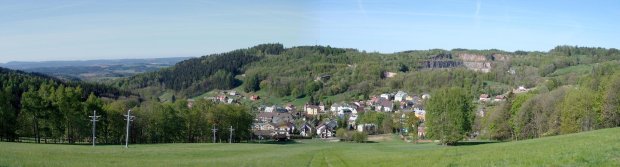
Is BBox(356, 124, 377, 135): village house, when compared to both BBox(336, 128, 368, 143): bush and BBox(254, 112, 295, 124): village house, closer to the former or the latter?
BBox(336, 128, 368, 143): bush

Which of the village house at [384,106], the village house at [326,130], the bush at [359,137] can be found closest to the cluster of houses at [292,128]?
the village house at [326,130]

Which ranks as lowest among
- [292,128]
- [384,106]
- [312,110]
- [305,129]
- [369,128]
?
[305,129]

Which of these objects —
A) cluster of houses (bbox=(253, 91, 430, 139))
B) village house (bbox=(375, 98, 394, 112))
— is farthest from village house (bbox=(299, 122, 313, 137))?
village house (bbox=(375, 98, 394, 112))

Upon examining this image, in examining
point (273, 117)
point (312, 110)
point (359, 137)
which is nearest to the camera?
point (359, 137)

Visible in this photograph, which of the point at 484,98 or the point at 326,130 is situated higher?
the point at 484,98

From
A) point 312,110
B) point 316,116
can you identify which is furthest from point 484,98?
point 312,110

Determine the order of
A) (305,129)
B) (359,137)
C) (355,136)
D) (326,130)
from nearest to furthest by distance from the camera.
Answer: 1. (359,137)
2. (355,136)
3. (326,130)
4. (305,129)

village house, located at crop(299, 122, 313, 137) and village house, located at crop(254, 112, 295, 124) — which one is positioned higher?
village house, located at crop(254, 112, 295, 124)

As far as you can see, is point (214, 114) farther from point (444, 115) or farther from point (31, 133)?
point (444, 115)

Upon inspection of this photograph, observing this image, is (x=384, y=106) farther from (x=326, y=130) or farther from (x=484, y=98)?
(x=326, y=130)

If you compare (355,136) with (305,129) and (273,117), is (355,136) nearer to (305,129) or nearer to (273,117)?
(305,129)

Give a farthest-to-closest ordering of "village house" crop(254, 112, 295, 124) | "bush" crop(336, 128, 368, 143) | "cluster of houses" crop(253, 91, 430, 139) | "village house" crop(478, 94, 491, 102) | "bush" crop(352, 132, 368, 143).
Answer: "village house" crop(478, 94, 491, 102)
"village house" crop(254, 112, 295, 124)
"cluster of houses" crop(253, 91, 430, 139)
"bush" crop(336, 128, 368, 143)
"bush" crop(352, 132, 368, 143)

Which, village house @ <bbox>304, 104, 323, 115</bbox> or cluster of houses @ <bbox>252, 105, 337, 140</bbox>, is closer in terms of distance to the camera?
cluster of houses @ <bbox>252, 105, 337, 140</bbox>

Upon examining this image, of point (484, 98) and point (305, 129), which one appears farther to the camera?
point (484, 98)
